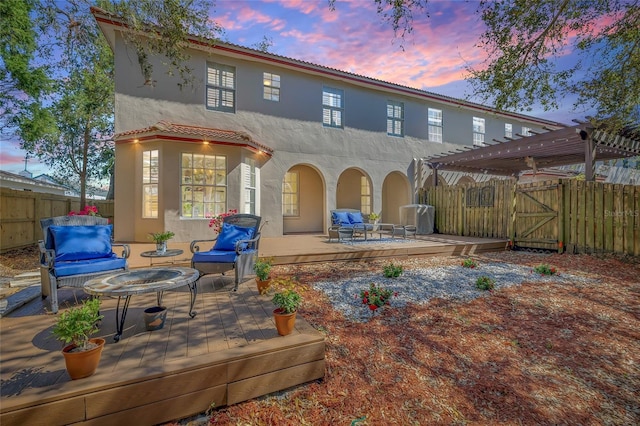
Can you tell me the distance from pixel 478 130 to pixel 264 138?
37.2ft

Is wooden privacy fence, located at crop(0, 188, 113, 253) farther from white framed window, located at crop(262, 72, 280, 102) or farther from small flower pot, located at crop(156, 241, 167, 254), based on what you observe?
white framed window, located at crop(262, 72, 280, 102)

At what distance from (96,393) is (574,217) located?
10.3 m

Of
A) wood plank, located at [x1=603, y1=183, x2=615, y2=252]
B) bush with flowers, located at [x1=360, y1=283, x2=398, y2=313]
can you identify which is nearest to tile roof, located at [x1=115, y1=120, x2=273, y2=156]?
bush with flowers, located at [x1=360, y1=283, x2=398, y2=313]

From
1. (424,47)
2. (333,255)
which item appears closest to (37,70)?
(333,255)

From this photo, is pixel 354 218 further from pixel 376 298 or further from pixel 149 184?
pixel 149 184

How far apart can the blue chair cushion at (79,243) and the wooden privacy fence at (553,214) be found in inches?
416

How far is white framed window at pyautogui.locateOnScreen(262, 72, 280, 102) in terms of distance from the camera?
10.3 meters

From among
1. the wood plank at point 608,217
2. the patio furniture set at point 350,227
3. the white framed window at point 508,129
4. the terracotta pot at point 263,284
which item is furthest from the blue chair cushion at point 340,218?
the white framed window at point 508,129

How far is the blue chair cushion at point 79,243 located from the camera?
3.85 meters

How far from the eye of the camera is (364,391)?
243cm

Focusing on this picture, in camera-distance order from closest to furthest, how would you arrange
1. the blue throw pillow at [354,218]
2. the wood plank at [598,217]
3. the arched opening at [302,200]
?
1. the wood plank at [598,217]
2. the blue throw pillow at [354,218]
3. the arched opening at [302,200]

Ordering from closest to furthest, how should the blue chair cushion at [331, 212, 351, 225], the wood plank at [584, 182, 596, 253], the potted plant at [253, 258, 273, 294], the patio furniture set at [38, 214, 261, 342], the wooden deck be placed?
the wooden deck, the patio furniture set at [38, 214, 261, 342], the potted plant at [253, 258, 273, 294], the wood plank at [584, 182, 596, 253], the blue chair cushion at [331, 212, 351, 225]

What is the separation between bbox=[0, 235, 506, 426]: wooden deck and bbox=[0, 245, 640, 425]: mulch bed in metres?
0.19

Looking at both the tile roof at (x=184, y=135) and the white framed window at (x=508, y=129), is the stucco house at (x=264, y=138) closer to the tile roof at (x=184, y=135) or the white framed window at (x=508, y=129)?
the tile roof at (x=184, y=135)
